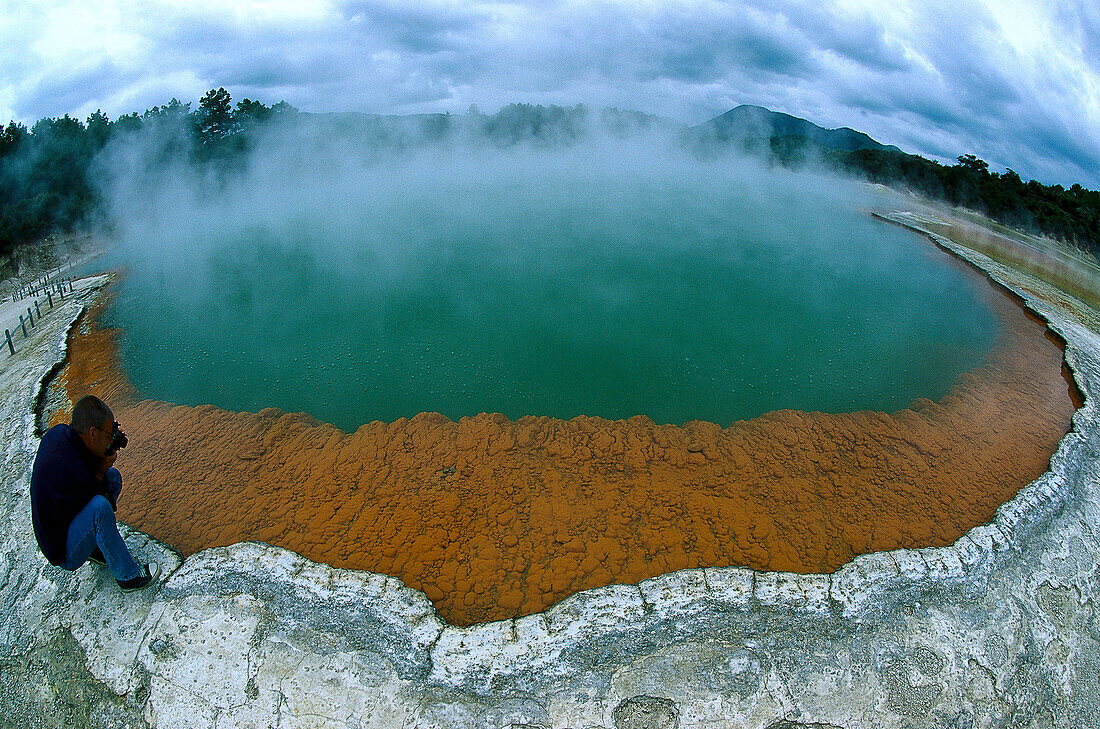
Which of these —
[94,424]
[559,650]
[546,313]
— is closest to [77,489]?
[94,424]

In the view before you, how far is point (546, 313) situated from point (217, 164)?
23.8 meters

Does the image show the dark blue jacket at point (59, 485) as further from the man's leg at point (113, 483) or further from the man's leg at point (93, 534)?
the man's leg at point (113, 483)

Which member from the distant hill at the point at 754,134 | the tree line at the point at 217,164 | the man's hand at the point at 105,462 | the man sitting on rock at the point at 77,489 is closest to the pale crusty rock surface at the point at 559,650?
the man sitting on rock at the point at 77,489

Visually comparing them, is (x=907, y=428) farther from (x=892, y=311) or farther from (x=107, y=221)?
(x=107, y=221)

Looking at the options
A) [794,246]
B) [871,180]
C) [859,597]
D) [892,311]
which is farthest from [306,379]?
[871,180]

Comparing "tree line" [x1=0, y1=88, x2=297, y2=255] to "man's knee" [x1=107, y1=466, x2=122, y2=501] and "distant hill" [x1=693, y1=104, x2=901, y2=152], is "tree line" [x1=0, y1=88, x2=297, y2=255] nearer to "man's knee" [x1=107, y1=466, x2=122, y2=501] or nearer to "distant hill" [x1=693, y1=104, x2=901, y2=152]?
"man's knee" [x1=107, y1=466, x2=122, y2=501]

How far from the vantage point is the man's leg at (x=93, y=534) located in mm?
3664

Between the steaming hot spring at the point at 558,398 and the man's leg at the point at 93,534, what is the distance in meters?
1.06

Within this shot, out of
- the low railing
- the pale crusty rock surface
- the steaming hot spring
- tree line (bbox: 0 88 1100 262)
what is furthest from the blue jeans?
tree line (bbox: 0 88 1100 262)

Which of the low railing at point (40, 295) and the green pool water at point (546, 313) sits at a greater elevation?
the green pool water at point (546, 313)

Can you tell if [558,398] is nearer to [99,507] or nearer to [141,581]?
[141,581]

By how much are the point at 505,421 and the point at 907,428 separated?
549cm

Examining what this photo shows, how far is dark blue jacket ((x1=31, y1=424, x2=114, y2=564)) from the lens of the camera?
3.40 m

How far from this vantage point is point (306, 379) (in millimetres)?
7902
